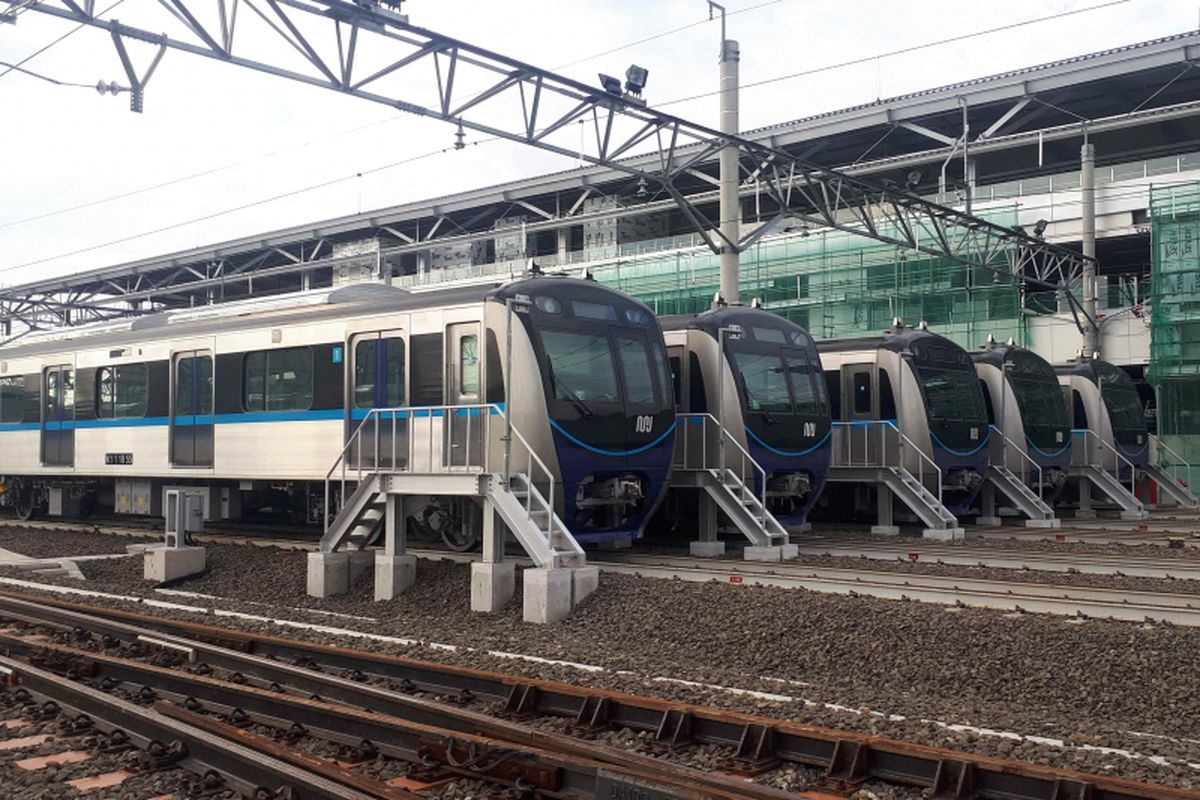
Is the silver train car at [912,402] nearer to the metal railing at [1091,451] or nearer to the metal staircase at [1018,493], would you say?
the metal staircase at [1018,493]

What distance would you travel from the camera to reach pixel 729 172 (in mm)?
20375

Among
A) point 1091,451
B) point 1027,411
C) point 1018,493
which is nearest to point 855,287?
point 1091,451

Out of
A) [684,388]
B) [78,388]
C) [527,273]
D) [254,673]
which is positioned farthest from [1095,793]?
[78,388]

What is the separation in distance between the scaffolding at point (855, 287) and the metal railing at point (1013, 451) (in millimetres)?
9569

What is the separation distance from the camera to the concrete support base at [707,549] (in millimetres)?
15664

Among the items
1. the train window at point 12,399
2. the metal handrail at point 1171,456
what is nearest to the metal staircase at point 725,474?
the train window at point 12,399

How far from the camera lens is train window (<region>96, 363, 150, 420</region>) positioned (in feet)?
61.6

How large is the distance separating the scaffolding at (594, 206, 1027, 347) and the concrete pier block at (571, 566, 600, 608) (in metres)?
22.8

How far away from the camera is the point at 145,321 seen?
66.2 feet

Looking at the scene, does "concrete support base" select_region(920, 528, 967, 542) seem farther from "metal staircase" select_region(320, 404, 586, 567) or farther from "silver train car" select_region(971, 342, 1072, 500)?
"metal staircase" select_region(320, 404, 586, 567)

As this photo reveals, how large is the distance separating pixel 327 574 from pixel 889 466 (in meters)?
9.97

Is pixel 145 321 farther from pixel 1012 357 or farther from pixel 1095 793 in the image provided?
pixel 1095 793

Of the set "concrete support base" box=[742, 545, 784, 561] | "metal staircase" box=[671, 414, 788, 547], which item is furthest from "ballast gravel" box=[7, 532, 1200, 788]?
"metal staircase" box=[671, 414, 788, 547]

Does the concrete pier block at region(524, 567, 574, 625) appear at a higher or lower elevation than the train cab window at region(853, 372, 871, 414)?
lower
